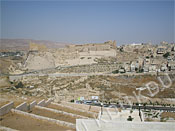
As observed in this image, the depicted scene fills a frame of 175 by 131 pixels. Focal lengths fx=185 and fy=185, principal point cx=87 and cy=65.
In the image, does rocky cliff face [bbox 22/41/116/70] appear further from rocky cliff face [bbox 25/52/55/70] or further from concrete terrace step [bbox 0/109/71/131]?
concrete terrace step [bbox 0/109/71/131]

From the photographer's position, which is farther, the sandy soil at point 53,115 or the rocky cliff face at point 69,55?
the rocky cliff face at point 69,55

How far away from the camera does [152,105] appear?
53.6ft

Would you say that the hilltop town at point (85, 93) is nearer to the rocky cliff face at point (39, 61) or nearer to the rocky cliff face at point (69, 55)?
the rocky cliff face at point (39, 61)

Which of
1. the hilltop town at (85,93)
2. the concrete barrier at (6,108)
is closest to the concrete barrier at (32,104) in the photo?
the hilltop town at (85,93)

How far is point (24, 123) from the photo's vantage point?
8305mm

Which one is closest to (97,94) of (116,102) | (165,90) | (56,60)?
(116,102)

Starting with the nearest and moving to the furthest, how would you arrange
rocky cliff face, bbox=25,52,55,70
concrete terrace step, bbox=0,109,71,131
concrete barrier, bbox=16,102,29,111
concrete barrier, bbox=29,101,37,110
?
1. concrete terrace step, bbox=0,109,71,131
2. concrete barrier, bbox=16,102,29,111
3. concrete barrier, bbox=29,101,37,110
4. rocky cliff face, bbox=25,52,55,70

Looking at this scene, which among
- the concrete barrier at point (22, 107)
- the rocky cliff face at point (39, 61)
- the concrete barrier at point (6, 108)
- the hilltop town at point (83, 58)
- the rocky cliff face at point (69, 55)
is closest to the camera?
the concrete barrier at point (6, 108)

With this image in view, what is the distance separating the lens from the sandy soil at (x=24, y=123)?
25.8ft

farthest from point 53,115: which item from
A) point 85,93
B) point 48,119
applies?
point 85,93

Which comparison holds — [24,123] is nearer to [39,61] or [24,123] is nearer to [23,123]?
[23,123]

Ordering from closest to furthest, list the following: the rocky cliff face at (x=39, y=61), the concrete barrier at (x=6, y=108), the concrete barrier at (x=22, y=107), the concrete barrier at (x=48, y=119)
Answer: the concrete barrier at (x=48, y=119) < the concrete barrier at (x=6, y=108) < the concrete barrier at (x=22, y=107) < the rocky cliff face at (x=39, y=61)

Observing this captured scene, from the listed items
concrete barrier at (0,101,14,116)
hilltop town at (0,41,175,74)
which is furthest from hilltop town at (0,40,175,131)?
hilltop town at (0,41,175,74)

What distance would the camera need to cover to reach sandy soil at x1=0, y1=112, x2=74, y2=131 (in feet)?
25.8
